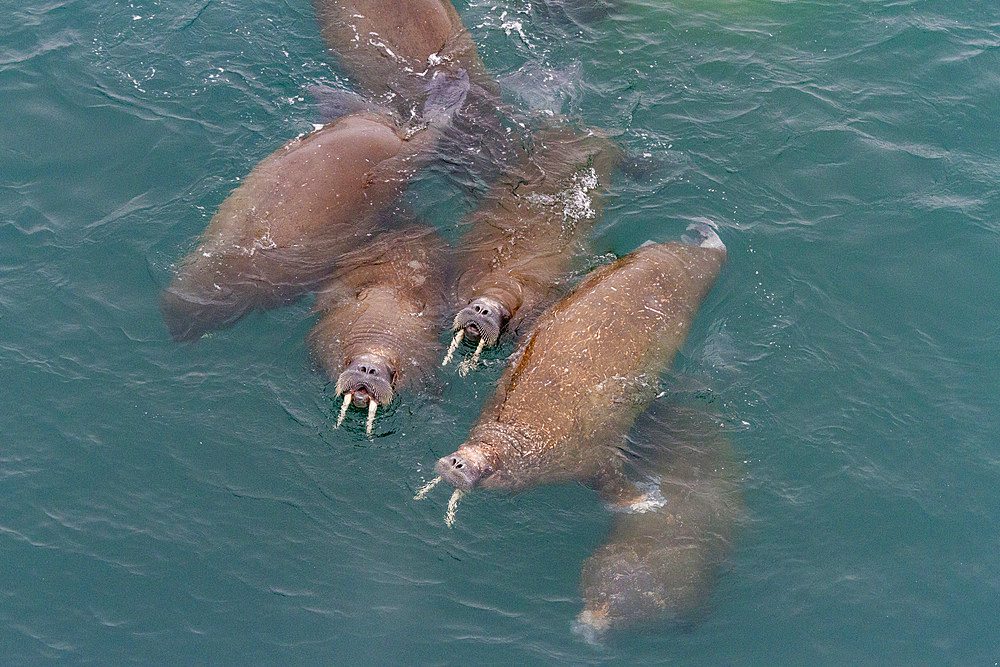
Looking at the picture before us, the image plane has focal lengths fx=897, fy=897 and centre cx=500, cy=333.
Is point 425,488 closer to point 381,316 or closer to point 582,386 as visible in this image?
point 582,386

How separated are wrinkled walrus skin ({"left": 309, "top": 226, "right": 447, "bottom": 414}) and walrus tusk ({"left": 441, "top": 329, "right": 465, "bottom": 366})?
175 mm

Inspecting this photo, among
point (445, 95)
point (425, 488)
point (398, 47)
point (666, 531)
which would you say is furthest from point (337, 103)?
point (666, 531)

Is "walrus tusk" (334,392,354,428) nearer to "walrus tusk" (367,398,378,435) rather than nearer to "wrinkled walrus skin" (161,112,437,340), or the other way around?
"walrus tusk" (367,398,378,435)

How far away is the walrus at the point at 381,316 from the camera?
9.69m

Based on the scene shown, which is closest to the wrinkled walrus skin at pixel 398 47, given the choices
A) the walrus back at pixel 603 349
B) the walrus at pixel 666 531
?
the walrus back at pixel 603 349

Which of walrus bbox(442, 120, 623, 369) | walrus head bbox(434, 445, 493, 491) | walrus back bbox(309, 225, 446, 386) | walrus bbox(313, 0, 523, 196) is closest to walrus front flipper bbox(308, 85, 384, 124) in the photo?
walrus bbox(313, 0, 523, 196)

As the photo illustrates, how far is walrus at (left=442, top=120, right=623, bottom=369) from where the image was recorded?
10383mm

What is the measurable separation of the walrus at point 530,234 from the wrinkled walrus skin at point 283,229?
4.56 ft

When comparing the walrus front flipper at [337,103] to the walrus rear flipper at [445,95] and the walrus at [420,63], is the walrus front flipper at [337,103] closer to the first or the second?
the walrus at [420,63]

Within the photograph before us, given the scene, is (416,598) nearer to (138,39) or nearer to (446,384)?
(446,384)

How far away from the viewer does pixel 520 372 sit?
32.7 ft

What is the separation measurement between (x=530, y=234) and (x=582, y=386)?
104 inches

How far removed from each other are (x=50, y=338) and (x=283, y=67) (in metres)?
5.49

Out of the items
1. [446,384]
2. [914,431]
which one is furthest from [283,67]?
[914,431]
